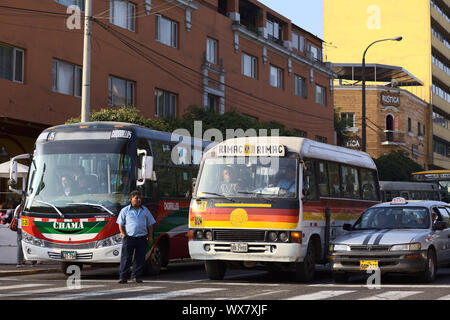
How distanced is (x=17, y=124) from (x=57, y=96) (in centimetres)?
272

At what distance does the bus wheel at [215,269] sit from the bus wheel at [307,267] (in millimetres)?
1664

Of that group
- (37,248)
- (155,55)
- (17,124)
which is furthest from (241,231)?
(155,55)

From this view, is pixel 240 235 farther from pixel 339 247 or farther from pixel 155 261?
pixel 155 261

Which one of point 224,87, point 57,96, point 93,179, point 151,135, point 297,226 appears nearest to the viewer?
point 297,226

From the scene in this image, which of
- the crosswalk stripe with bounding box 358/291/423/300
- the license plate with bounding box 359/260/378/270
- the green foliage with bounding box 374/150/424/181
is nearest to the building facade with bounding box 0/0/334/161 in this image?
the green foliage with bounding box 374/150/424/181

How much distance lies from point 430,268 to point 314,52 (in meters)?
41.2

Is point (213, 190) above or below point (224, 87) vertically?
below

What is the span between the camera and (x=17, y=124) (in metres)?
27.1

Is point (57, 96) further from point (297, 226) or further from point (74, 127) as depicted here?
point (297, 226)

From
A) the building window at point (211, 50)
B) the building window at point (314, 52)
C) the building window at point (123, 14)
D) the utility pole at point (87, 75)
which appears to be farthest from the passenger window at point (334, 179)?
the building window at point (314, 52)

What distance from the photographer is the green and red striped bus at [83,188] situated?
1572cm

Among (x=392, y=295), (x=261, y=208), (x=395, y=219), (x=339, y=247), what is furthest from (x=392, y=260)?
(x=261, y=208)

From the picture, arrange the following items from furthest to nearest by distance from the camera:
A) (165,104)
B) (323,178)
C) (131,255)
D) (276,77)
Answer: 1. (276,77)
2. (165,104)
3. (323,178)
4. (131,255)

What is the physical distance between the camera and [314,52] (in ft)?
181
